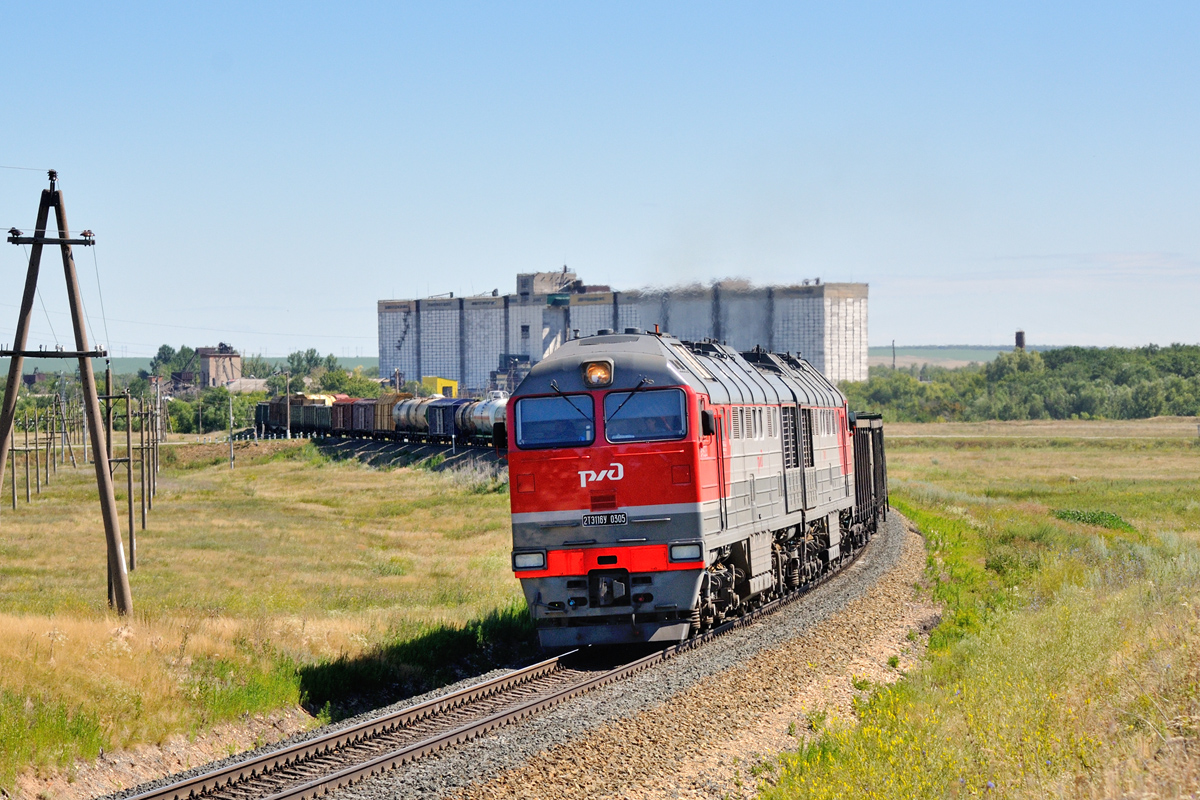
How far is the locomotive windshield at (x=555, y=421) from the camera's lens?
1664 centimetres

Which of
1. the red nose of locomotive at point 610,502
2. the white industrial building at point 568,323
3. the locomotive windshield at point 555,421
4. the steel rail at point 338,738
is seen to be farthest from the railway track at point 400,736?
the white industrial building at point 568,323

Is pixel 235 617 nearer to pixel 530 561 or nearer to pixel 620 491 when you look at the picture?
pixel 530 561

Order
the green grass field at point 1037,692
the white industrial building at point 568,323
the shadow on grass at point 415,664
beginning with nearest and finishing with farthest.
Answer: the green grass field at point 1037,692, the shadow on grass at point 415,664, the white industrial building at point 568,323

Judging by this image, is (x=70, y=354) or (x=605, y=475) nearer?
(x=605, y=475)

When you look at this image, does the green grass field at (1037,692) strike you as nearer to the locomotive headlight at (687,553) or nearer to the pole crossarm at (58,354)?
the locomotive headlight at (687,553)

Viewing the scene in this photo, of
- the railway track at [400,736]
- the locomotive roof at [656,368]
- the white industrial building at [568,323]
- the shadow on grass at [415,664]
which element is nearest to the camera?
the railway track at [400,736]

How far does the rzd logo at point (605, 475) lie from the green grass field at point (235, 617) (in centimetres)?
403

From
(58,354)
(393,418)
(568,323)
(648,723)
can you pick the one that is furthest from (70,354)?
(568,323)

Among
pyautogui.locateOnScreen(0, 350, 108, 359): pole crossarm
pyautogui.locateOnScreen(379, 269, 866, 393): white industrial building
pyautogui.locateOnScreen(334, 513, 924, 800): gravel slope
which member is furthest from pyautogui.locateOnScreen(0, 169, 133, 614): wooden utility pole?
pyautogui.locateOnScreen(379, 269, 866, 393): white industrial building

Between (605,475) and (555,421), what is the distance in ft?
3.70

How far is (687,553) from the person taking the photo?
53.3 ft

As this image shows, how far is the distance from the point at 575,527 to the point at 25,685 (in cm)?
741

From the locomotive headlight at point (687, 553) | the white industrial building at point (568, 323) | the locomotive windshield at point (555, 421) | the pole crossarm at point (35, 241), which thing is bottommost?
the locomotive headlight at point (687, 553)

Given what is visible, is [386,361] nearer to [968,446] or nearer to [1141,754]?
[968,446]
